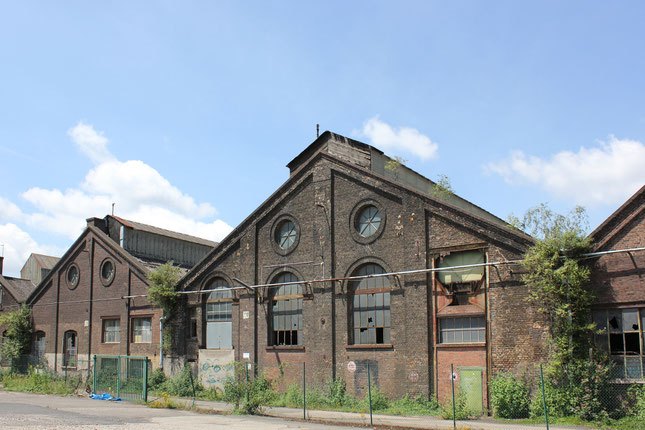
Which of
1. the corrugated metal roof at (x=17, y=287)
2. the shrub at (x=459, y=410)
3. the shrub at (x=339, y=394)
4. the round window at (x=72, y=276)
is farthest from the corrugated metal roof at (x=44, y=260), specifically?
the shrub at (x=459, y=410)

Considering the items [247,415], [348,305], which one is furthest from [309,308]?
[247,415]

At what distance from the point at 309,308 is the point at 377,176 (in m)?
5.87

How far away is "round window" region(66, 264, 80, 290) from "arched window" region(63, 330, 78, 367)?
257cm

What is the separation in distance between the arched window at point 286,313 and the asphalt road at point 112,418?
199 inches

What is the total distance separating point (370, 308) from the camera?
72.2 feet

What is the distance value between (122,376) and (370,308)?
1070cm

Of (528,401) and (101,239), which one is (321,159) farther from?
(101,239)

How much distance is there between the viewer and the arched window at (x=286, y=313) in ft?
78.6

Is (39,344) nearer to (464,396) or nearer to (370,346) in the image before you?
(370,346)

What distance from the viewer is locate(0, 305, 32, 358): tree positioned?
34938 mm

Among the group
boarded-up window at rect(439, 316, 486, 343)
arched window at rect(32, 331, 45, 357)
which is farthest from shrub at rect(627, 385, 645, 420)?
arched window at rect(32, 331, 45, 357)

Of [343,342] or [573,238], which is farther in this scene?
[343,342]

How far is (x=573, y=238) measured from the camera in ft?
57.2

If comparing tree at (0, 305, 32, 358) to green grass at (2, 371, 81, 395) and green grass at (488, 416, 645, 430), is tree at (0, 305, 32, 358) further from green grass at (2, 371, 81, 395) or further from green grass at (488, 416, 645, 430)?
green grass at (488, 416, 645, 430)
